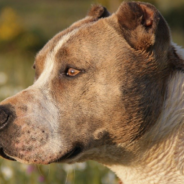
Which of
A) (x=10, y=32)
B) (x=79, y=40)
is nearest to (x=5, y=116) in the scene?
(x=79, y=40)

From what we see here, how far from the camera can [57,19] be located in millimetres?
22375

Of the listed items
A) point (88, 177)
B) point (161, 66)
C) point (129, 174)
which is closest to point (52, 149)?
Answer: point (129, 174)

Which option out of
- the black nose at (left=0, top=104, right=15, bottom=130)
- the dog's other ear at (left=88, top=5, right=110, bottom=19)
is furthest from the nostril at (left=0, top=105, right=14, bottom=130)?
the dog's other ear at (left=88, top=5, right=110, bottom=19)

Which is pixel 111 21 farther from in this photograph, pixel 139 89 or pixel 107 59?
pixel 139 89

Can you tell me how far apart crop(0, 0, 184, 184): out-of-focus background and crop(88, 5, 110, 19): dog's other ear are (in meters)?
1.39

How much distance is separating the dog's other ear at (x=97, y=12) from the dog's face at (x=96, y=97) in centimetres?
58

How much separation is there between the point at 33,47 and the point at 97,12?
10782 millimetres

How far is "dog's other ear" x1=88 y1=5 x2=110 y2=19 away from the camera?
13.0 ft

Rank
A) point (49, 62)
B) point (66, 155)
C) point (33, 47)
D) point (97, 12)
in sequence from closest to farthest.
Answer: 1. point (66, 155)
2. point (49, 62)
3. point (97, 12)
4. point (33, 47)

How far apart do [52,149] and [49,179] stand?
1134 millimetres

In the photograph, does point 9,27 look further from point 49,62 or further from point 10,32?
point 49,62

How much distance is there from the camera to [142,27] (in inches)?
129

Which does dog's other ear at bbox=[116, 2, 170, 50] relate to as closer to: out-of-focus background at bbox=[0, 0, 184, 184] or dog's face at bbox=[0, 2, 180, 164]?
dog's face at bbox=[0, 2, 180, 164]

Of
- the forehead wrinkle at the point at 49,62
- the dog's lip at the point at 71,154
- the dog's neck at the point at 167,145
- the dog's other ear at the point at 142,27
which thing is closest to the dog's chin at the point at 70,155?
the dog's lip at the point at 71,154
